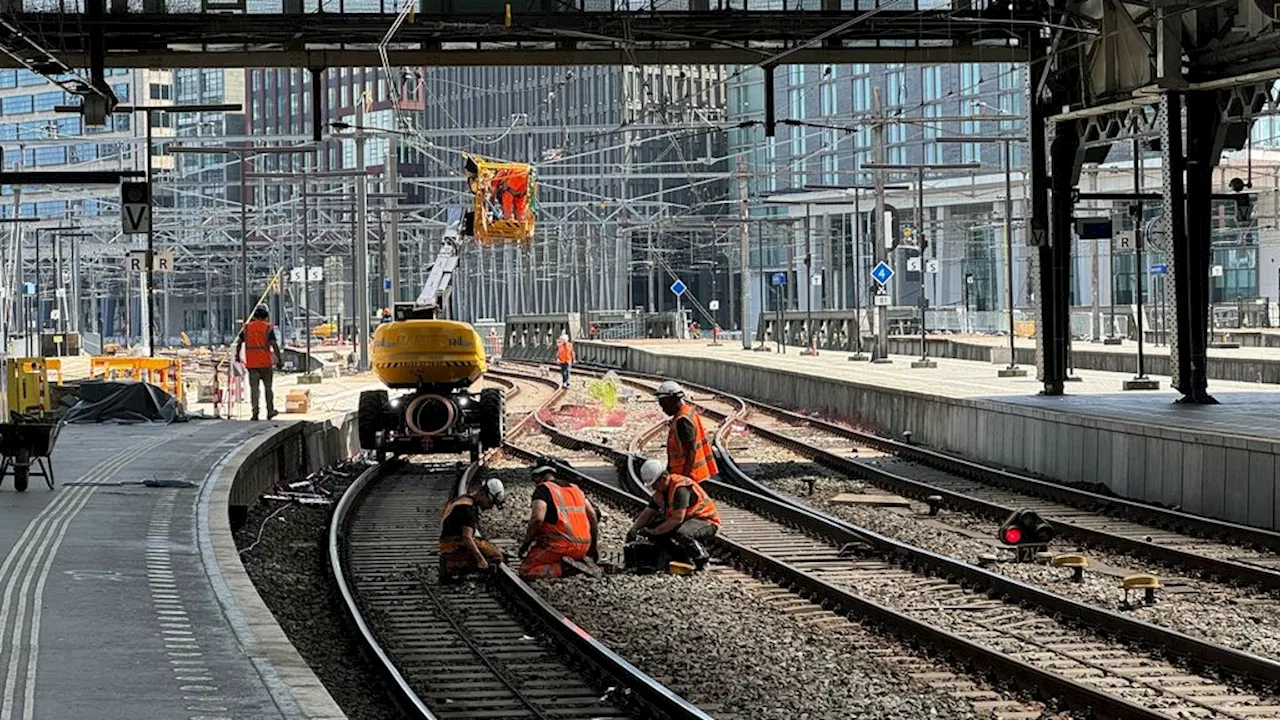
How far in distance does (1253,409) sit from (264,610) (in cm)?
1985

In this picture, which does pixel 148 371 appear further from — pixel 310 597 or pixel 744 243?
pixel 310 597

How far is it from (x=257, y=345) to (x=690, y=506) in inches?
693

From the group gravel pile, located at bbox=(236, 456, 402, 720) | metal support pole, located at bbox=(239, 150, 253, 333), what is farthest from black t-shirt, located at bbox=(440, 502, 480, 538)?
metal support pole, located at bbox=(239, 150, 253, 333)

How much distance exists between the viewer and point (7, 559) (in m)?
16.8

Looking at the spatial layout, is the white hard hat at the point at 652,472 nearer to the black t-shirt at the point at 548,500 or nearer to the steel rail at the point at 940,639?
the black t-shirt at the point at 548,500

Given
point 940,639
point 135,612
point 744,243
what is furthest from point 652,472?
point 744,243

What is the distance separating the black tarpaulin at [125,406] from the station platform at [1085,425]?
531 inches

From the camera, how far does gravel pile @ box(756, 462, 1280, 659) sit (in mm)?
15266

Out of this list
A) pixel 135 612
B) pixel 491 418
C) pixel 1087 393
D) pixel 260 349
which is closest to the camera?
pixel 135 612

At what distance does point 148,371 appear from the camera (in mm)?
45781

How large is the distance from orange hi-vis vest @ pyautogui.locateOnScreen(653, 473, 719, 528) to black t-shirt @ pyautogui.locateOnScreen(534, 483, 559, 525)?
37.0 inches

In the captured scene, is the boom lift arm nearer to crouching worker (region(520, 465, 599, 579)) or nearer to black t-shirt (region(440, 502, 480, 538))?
black t-shirt (region(440, 502, 480, 538))

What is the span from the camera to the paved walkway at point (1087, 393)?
90.3 feet

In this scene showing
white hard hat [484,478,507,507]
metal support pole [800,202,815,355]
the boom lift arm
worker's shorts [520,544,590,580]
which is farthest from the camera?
metal support pole [800,202,815,355]
